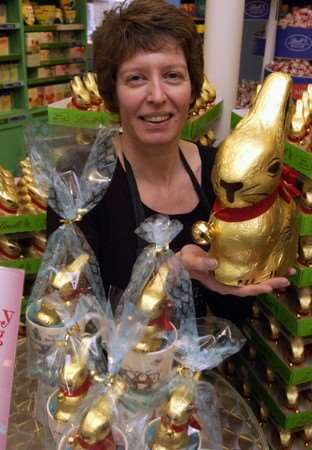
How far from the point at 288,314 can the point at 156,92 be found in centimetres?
61

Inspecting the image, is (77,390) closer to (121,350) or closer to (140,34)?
(121,350)

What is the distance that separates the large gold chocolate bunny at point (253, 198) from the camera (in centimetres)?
73

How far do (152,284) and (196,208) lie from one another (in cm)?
44

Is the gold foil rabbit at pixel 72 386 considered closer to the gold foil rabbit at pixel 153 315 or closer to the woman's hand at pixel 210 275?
the gold foil rabbit at pixel 153 315

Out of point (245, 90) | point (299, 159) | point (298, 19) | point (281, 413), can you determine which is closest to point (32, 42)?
point (245, 90)

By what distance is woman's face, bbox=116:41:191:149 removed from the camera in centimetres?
99

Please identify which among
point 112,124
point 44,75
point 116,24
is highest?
Result: point 116,24

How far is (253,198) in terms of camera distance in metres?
0.76

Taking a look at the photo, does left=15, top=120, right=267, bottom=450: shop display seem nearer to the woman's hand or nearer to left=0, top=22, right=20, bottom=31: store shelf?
the woman's hand

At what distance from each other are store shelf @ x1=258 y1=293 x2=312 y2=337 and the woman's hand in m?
0.34

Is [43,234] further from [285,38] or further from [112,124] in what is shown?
[285,38]

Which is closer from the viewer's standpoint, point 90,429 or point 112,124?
point 90,429

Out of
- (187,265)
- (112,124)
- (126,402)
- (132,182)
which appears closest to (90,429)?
(126,402)

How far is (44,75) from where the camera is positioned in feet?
14.3
